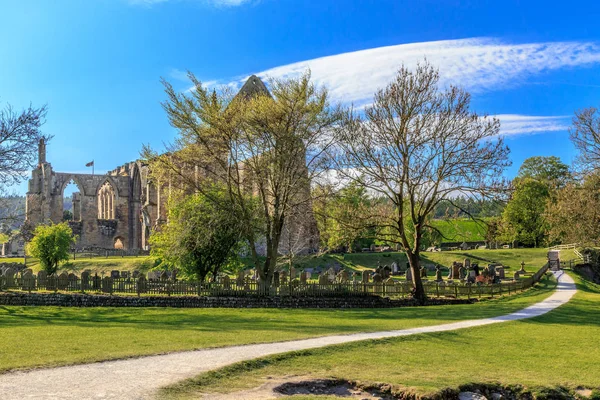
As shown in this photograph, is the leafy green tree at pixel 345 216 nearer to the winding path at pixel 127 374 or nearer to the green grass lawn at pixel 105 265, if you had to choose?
the winding path at pixel 127 374

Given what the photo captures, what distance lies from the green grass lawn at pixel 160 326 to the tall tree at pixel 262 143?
568cm

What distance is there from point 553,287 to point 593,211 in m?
5.88

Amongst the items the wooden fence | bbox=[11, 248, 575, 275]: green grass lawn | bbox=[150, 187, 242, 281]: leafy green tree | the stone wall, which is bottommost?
the stone wall

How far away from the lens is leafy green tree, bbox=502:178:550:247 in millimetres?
60375

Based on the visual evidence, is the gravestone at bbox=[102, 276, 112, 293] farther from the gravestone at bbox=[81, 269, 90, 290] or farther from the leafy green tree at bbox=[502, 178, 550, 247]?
the leafy green tree at bbox=[502, 178, 550, 247]

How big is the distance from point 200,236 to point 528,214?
1794 inches

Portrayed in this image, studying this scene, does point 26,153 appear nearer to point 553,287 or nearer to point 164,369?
point 164,369

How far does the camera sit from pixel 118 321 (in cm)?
A: 1794

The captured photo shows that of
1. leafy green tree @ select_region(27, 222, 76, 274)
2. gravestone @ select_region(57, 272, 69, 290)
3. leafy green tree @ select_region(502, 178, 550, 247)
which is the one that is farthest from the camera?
leafy green tree @ select_region(502, 178, 550, 247)

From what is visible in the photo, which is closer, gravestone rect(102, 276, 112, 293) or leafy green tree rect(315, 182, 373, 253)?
gravestone rect(102, 276, 112, 293)

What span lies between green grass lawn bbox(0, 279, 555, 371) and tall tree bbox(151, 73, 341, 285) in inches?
223

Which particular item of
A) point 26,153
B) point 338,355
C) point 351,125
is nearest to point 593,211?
point 351,125

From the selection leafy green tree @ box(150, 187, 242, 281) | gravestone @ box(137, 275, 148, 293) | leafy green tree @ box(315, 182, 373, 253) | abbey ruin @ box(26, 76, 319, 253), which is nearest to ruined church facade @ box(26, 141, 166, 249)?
abbey ruin @ box(26, 76, 319, 253)

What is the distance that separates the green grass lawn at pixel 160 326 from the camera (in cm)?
1154
